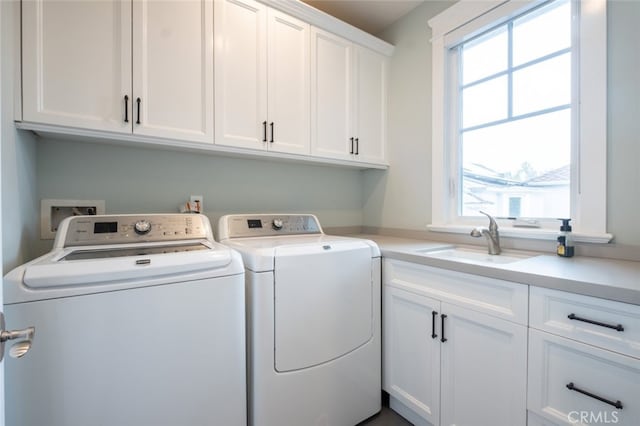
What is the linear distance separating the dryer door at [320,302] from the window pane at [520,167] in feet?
3.02

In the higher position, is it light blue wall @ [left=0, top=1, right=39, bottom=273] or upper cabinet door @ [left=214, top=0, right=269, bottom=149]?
upper cabinet door @ [left=214, top=0, right=269, bottom=149]

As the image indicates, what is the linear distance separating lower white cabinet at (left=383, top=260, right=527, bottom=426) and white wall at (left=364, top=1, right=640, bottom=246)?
73 centimetres

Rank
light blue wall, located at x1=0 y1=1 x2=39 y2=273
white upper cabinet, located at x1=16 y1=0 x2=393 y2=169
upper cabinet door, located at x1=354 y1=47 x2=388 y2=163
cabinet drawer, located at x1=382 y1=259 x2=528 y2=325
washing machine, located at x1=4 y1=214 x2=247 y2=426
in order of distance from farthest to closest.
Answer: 1. upper cabinet door, located at x1=354 y1=47 x2=388 y2=163
2. white upper cabinet, located at x1=16 y1=0 x2=393 y2=169
3. cabinet drawer, located at x1=382 y1=259 x2=528 y2=325
4. light blue wall, located at x1=0 y1=1 x2=39 y2=273
5. washing machine, located at x1=4 y1=214 x2=247 y2=426

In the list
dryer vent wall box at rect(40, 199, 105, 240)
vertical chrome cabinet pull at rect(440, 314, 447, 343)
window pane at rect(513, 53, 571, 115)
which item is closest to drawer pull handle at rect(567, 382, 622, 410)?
vertical chrome cabinet pull at rect(440, 314, 447, 343)

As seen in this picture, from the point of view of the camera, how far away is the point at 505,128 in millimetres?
1812

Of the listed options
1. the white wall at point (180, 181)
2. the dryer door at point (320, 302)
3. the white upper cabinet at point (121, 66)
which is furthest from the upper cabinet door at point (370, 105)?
the white upper cabinet at point (121, 66)

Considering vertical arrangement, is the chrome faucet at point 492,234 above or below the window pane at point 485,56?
below

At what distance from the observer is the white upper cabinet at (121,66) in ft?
3.99

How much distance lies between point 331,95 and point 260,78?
1.73 ft

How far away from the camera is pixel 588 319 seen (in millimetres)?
950

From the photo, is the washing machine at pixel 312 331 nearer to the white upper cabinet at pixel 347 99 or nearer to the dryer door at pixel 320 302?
the dryer door at pixel 320 302

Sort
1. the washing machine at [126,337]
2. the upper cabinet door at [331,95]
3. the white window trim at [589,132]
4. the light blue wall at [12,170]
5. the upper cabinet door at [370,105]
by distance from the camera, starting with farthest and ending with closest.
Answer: the upper cabinet door at [370,105], the upper cabinet door at [331,95], the white window trim at [589,132], the light blue wall at [12,170], the washing machine at [126,337]

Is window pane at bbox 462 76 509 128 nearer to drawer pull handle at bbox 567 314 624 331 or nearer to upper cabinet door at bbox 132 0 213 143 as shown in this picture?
drawer pull handle at bbox 567 314 624 331

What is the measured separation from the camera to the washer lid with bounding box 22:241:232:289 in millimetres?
889
